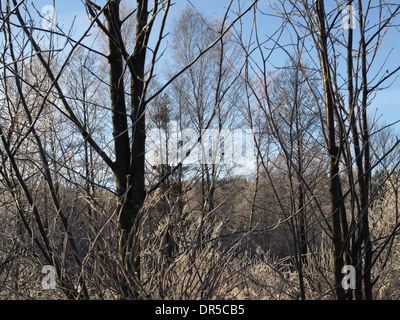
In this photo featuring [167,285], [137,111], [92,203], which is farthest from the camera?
[137,111]

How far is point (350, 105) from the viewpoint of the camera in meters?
1.70

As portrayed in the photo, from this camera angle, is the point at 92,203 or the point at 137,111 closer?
the point at 92,203

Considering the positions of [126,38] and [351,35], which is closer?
[351,35]

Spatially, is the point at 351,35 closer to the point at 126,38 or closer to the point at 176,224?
the point at 176,224

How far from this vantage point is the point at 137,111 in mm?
1853

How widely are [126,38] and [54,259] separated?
33.6 feet

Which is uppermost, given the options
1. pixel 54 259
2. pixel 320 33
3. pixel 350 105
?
pixel 320 33
